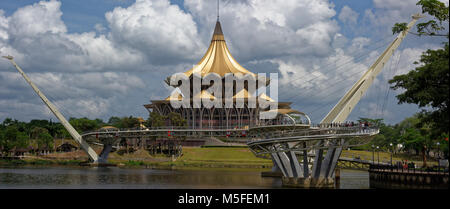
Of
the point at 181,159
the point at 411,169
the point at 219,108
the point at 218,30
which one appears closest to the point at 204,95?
the point at 219,108

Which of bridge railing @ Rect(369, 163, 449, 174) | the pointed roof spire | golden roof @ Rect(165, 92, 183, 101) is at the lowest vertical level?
bridge railing @ Rect(369, 163, 449, 174)

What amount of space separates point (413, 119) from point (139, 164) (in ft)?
178

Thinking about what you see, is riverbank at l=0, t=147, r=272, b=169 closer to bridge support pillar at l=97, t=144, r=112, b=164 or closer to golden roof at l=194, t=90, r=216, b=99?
bridge support pillar at l=97, t=144, r=112, b=164

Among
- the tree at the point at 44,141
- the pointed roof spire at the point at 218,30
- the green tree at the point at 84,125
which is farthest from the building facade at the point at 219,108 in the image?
the tree at the point at 44,141

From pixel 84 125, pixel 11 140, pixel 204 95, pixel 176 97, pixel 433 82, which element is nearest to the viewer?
pixel 433 82

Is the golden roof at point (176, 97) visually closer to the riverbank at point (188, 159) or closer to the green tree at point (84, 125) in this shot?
the green tree at point (84, 125)

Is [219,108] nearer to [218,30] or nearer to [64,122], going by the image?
[218,30]

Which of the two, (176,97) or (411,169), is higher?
(176,97)

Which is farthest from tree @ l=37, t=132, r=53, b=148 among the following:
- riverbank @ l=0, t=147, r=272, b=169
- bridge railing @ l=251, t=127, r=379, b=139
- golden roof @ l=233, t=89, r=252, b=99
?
bridge railing @ l=251, t=127, r=379, b=139

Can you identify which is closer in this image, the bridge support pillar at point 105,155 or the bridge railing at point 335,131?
the bridge railing at point 335,131

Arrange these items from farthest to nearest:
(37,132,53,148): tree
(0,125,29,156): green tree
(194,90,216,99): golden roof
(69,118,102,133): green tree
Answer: (69,118,102,133): green tree < (194,90,216,99): golden roof < (37,132,53,148): tree < (0,125,29,156): green tree
